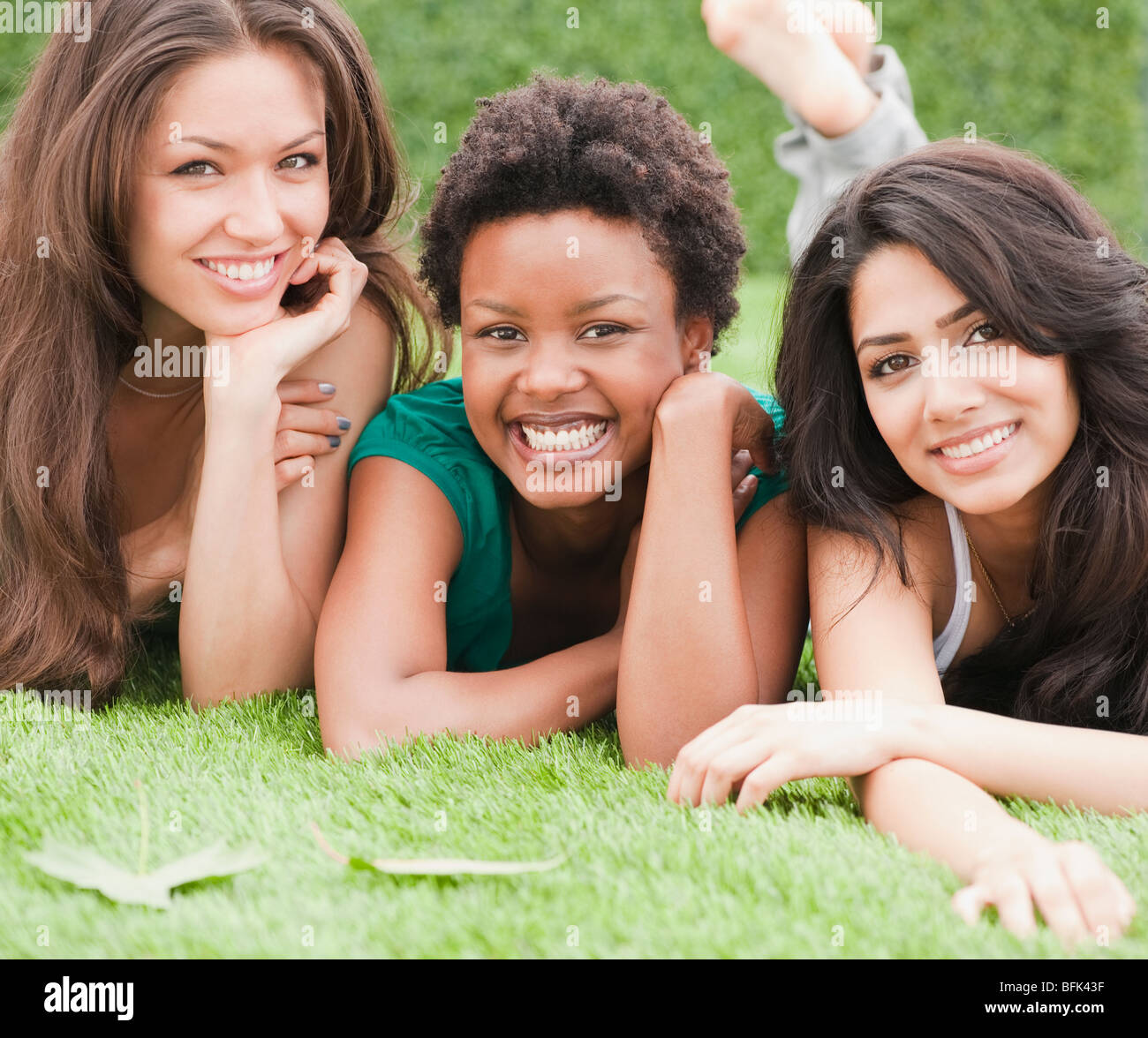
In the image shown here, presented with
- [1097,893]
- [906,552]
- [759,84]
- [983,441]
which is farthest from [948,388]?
[759,84]

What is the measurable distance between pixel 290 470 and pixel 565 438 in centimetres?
57

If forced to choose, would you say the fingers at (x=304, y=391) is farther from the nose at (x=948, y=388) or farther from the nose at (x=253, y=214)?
the nose at (x=948, y=388)

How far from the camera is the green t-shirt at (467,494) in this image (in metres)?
2.56

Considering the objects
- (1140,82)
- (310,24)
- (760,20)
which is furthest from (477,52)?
(310,24)

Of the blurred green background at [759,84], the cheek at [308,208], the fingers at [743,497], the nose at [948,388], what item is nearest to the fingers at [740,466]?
the fingers at [743,497]

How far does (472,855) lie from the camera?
1747 millimetres

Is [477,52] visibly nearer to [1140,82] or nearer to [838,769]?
[1140,82]

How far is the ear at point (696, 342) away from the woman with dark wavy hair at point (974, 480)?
20 centimetres

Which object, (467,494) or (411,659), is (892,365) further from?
(411,659)

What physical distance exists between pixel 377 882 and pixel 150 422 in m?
1.55

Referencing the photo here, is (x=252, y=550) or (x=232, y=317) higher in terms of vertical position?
(x=232, y=317)

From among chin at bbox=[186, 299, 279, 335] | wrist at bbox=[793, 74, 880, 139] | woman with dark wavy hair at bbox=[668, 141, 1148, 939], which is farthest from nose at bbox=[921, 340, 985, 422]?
wrist at bbox=[793, 74, 880, 139]

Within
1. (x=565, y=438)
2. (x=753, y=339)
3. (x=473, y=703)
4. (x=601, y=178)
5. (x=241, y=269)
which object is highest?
(x=753, y=339)

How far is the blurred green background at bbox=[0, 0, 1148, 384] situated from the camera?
9148mm
